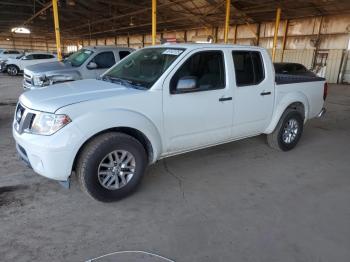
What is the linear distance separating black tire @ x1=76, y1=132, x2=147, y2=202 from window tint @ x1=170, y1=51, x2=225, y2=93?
3.21 feet

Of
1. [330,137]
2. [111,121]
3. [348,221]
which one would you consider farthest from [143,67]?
[330,137]

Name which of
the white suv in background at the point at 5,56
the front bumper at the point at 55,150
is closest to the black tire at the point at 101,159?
the front bumper at the point at 55,150

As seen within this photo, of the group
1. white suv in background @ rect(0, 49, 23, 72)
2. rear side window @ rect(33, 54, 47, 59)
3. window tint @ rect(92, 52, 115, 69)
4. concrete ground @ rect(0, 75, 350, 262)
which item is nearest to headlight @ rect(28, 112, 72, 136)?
concrete ground @ rect(0, 75, 350, 262)

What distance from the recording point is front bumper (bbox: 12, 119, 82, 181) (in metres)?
2.77

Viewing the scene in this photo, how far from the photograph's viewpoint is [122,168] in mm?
3244

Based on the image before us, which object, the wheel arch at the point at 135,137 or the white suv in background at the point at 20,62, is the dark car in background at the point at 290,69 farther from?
the white suv in background at the point at 20,62

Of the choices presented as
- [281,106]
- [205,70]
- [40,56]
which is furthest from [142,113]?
[40,56]

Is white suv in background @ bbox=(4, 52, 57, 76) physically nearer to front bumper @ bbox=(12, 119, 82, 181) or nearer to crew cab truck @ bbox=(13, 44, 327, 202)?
crew cab truck @ bbox=(13, 44, 327, 202)

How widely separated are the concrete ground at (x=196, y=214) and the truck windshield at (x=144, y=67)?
4.44 feet

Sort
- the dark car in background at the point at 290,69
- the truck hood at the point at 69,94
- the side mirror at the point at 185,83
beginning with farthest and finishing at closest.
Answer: the dark car in background at the point at 290,69
the side mirror at the point at 185,83
the truck hood at the point at 69,94

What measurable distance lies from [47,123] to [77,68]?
20.1 ft

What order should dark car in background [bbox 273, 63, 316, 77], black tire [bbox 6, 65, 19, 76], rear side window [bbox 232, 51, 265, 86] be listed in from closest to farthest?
rear side window [bbox 232, 51, 265, 86], dark car in background [bbox 273, 63, 316, 77], black tire [bbox 6, 65, 19, 76]

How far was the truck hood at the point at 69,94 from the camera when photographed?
115 inches

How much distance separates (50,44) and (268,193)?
54.4 meters
